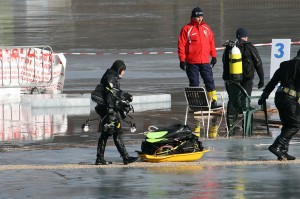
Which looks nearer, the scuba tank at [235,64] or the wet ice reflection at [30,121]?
the wet ice reflection at [30,121]

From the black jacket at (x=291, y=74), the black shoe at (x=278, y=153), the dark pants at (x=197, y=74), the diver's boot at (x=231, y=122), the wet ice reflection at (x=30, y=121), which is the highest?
the black jacket at (x=291, y=74)

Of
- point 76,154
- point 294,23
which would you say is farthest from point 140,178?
point 294,23

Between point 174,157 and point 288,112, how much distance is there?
63.2 inches

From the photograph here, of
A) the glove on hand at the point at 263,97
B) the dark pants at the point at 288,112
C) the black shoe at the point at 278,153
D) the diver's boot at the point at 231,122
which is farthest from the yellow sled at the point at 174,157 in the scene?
the diver's boot at the point at 231,122

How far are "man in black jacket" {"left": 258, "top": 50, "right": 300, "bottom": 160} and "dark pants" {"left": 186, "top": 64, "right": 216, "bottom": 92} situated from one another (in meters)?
5.02

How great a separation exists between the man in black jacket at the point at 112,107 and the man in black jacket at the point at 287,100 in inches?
75.5

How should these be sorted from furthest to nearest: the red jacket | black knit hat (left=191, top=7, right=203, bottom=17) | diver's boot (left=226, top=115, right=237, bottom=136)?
the red jacket < black knit hat (left=191, top=7, right=203, bottom=17) < diver's boot (left=226, top=115, right=237, bottom=136)

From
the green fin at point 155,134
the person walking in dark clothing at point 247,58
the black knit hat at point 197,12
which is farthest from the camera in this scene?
the black knit hat at point 197,12

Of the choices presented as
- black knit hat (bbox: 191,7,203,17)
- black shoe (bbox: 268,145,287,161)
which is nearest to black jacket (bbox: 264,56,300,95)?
black shoe (bbox: 268,145,287,161)

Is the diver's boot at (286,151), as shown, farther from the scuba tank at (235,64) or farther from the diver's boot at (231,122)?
the scuba tank at (235,64)

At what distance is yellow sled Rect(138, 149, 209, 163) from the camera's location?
50.7ft

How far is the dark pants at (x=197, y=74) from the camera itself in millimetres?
20562

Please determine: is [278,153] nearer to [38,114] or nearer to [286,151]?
[286,151]

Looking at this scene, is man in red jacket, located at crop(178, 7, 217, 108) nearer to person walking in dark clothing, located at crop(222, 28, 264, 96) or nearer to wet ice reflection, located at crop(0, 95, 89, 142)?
person walking in dark clothing, located at crop(222, 28, 264, 96)
